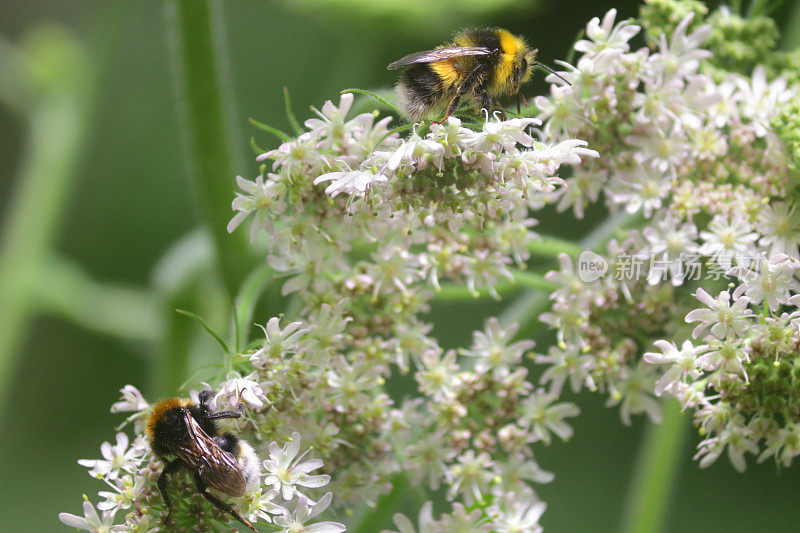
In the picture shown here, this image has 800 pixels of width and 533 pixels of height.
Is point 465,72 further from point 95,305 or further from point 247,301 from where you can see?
point 95,305

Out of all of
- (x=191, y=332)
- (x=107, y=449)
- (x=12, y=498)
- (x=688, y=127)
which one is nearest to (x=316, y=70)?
(x=191, y=332)

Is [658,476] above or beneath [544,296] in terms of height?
beneath

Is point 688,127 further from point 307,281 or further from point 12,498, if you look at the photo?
point 12,498

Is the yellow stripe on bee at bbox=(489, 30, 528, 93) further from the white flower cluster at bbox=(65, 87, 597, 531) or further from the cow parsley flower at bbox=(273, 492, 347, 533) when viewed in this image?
the cow parsley flower at bbox=(273, 492, 347, 533)

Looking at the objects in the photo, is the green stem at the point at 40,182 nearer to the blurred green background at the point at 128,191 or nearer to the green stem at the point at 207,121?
the blurred green background at the point at 128,191

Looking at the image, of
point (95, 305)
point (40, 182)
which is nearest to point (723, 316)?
point (95, 305)

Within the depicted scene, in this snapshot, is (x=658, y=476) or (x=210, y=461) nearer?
(x=210, y=461)

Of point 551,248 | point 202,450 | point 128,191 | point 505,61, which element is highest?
point 128,191
